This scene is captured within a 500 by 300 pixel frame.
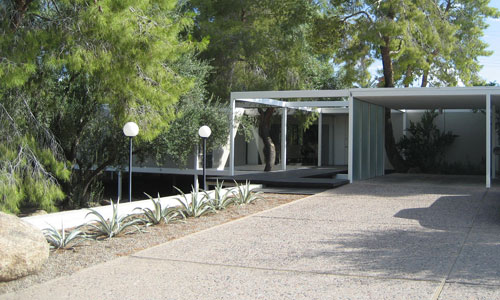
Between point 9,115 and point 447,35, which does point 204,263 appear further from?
point 447,35

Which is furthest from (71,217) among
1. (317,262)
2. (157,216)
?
(317,262)

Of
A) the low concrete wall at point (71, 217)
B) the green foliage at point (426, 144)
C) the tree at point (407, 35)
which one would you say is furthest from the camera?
the green foliage at point (426, 144)

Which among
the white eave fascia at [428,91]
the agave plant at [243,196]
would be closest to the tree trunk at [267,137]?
the white eave fascia at [428,91]

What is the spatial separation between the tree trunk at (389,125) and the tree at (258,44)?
8.00ft

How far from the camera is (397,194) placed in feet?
41.2

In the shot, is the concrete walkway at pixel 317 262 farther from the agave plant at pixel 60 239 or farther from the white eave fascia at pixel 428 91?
the white eave fascia at pixel 428 91

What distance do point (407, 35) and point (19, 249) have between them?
1558 centimetres

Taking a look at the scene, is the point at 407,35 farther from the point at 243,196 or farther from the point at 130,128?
the point at 130,128

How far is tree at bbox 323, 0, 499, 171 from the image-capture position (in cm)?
1809

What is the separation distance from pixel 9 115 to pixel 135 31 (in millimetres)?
2799

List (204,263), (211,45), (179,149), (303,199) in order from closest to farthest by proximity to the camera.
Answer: (204,263) → (303,199) → (179,149) → (211,45)

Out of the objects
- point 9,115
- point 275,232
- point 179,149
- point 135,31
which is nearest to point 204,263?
point 275,232

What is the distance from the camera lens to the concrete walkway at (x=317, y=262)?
498 centimetres

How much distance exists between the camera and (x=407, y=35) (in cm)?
1805
